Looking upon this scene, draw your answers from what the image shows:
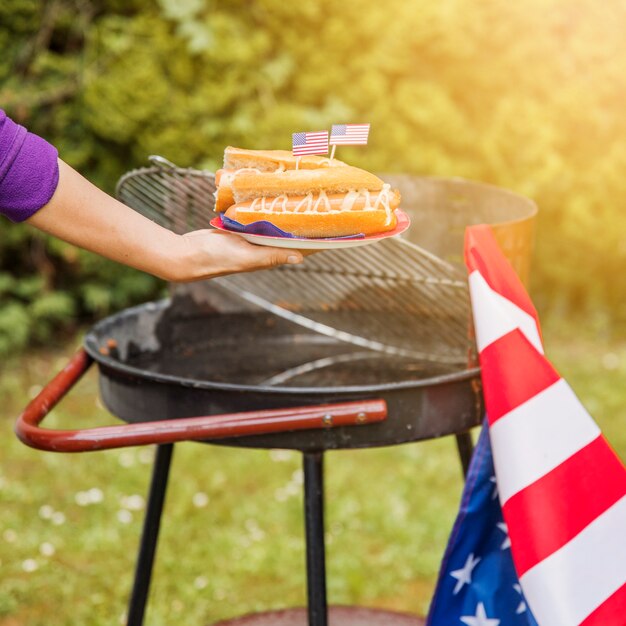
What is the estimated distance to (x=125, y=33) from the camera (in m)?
4.51

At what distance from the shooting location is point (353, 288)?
242cm

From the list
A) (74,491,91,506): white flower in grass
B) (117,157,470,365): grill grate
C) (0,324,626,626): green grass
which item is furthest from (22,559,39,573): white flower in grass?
(117,157,470,365): grill grate

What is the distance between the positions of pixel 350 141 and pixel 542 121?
126 inches

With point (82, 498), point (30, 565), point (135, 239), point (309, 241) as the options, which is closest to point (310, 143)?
point (309, 241)

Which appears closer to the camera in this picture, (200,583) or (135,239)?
(135,239)

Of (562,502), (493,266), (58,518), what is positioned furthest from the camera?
(58,518)

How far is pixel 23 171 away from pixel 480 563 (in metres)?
1.15

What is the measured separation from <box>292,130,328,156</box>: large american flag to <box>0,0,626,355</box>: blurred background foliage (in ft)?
9.74

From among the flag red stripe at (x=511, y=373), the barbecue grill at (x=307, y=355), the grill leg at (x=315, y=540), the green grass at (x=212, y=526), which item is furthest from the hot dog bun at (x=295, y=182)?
the green grass at (x=212, y=526)

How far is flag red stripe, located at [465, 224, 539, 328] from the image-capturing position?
1813 mm

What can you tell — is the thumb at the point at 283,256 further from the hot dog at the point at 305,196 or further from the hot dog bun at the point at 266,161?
the hot dog bun at the point at 266,161

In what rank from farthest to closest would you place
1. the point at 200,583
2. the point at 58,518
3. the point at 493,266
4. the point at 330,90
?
the point at 330,90 → the point at 58,518 → the point at 200,583 → the point at 493,266

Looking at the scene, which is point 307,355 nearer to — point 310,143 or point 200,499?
point 310,143

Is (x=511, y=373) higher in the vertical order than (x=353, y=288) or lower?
higher
